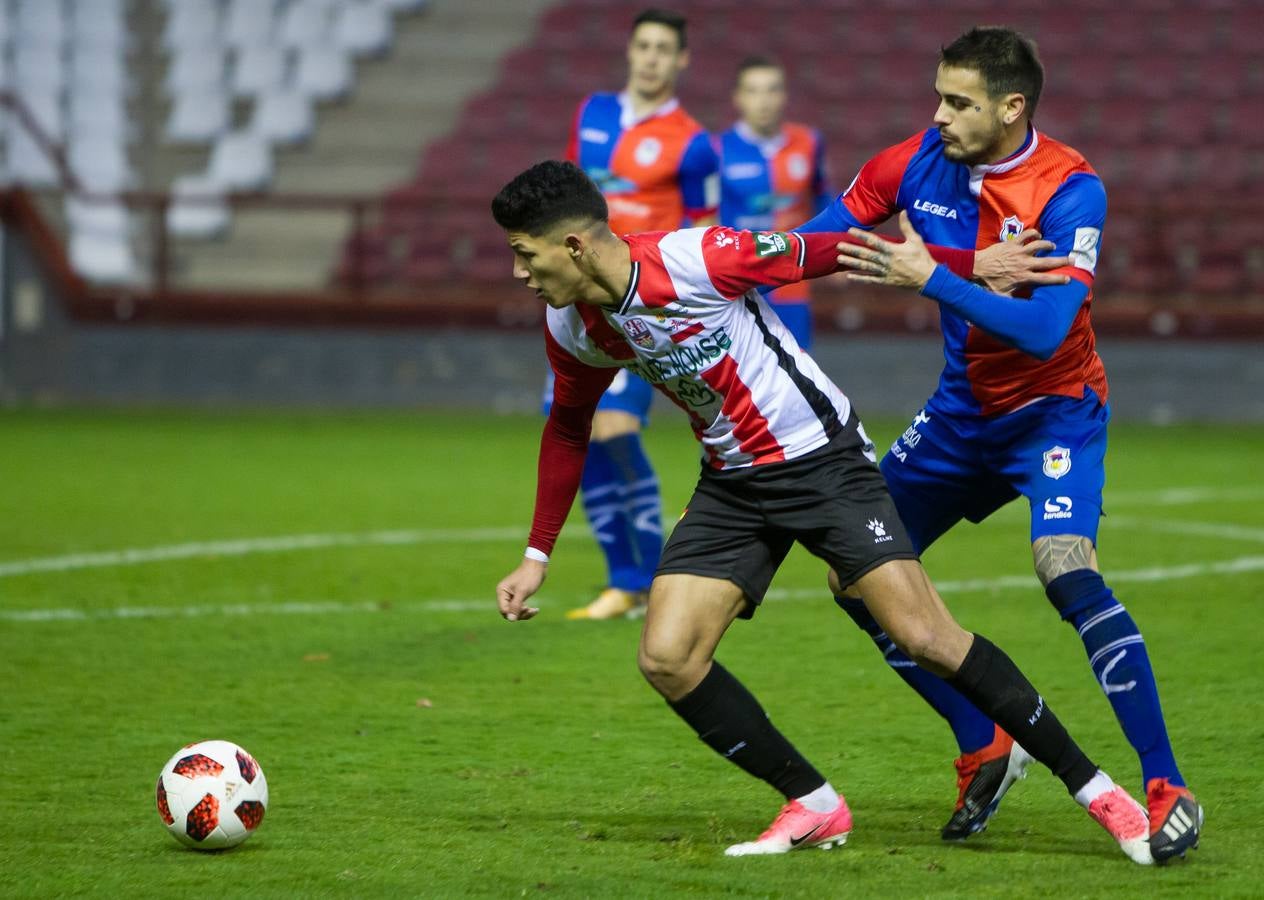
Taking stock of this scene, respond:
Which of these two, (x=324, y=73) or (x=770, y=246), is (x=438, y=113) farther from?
(x=770, y=246)

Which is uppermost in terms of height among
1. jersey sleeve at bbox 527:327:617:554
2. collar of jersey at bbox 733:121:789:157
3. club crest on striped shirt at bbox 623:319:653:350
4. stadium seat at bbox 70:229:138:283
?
club crest on striped shirt at bbox 623:319:653:350

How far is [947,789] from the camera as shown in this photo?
452cm

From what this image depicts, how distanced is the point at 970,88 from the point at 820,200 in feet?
18.9

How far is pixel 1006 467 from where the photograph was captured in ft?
14.2

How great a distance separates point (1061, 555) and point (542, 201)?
1.43 meters

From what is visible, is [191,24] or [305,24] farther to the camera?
[191,24]

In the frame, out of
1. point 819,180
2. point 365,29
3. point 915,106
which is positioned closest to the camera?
point 819,180

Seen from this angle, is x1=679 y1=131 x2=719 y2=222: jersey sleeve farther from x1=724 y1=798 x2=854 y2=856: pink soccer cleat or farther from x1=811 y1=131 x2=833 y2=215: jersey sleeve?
x1=724 y1=798 x2=854 y2=856: pink soccer cleat

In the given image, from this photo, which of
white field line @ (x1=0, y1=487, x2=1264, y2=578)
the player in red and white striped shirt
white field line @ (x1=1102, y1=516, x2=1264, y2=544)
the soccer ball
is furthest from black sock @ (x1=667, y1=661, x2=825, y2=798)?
white field line @ (x1=1102, y1=516, x2=1264, y2=544)

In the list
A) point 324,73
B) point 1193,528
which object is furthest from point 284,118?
point 1193,528

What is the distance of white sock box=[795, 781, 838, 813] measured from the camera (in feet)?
13.0

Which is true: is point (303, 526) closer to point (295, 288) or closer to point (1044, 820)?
point (1044, 820)

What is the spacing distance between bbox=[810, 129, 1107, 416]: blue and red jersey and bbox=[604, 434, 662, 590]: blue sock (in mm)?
2711

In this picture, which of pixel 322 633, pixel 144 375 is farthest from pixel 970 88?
pixel 144 375
